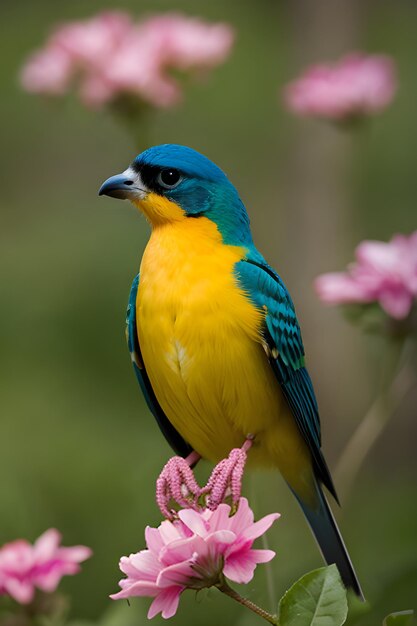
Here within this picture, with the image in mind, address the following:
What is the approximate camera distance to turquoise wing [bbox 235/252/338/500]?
2.52 metres

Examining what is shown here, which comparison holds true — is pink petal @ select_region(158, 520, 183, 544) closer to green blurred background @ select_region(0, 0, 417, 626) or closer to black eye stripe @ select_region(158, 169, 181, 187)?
green blurred background @ select_region(0, 0, 417, 626)

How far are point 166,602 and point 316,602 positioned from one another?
0.24 meters

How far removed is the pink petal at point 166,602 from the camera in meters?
1.67

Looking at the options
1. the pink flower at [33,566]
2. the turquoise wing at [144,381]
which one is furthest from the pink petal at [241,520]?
the turquoise wing at [144,381]

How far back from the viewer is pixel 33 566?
83.3 inches

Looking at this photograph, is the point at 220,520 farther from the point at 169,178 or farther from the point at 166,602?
the point at 169,178

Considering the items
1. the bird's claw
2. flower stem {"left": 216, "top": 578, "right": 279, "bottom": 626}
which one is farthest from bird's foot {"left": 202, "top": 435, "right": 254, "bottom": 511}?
flower stem {"left": 216, "top": 578, "right": 279, "bottom": 626}

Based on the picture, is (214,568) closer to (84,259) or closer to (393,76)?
(393,76)

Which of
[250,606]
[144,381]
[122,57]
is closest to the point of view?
[250,606]

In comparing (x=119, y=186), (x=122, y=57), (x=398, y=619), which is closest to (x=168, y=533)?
(x=398, y=619)

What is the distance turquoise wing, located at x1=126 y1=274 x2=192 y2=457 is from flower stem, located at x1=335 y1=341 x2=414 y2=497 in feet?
1.45

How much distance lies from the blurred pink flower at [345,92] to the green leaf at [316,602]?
216 centimetres

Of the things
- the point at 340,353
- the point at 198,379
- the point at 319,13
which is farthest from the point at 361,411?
the point at 198,379

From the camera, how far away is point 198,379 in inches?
95.9
